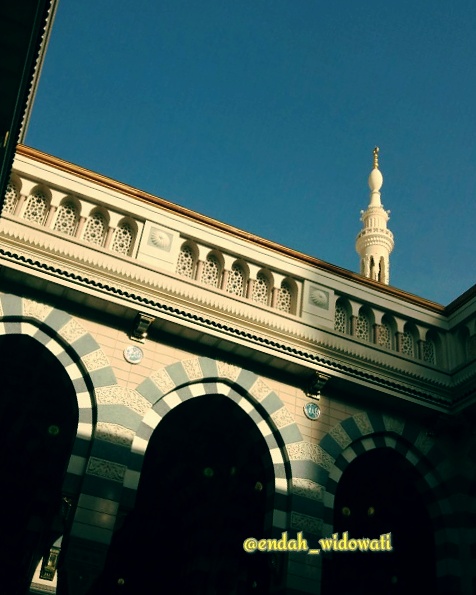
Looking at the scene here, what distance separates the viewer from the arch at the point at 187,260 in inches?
436

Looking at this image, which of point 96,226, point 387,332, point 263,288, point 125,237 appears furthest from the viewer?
point 387,332

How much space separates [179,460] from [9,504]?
321 cm

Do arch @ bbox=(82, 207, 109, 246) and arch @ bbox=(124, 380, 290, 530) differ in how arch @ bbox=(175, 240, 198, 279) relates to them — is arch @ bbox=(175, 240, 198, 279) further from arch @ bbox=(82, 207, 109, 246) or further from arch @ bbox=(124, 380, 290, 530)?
arch @ bbox=(124, 380, 290, 530)

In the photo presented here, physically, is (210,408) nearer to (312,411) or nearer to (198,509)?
(312,411)

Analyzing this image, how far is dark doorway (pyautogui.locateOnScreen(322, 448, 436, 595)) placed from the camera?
1108 cm

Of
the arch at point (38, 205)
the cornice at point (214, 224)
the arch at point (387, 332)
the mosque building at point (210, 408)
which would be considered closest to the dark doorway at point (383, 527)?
the mosque building at point (210, 408)

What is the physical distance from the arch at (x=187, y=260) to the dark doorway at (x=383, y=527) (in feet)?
13.3

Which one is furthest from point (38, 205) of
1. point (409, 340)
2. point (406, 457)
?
point (406, 457)

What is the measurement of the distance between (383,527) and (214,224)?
5.98 meters

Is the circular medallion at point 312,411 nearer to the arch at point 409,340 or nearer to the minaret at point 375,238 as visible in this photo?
Result: the arch at point 409,340

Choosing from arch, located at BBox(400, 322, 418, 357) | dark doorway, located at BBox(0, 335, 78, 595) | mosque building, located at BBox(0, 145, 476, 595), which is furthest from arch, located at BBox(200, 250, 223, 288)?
arch, located at BBox(400, 322, 418, 357)

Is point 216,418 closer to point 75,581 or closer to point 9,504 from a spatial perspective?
point 75,581

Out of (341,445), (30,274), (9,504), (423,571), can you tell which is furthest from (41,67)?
(423,571)

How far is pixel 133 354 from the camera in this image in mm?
9984
